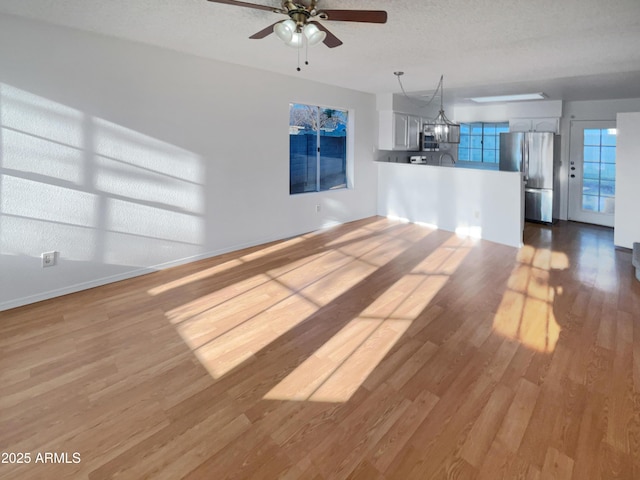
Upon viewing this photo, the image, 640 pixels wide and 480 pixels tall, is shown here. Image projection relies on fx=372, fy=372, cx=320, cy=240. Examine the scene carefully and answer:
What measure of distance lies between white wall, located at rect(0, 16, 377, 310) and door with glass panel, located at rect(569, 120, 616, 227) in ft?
17.7

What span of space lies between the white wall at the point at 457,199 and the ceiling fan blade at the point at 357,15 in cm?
383

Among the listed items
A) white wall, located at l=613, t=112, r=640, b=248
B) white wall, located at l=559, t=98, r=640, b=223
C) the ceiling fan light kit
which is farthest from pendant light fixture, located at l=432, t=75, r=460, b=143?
white wall, located at l=559, t=98, r=640, b=223

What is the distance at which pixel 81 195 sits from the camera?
3.67 meters

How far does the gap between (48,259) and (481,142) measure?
8.63 meters

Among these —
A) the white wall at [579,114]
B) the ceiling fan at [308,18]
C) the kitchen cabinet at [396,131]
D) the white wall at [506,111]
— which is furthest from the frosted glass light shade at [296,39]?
the white wall at [579,114]

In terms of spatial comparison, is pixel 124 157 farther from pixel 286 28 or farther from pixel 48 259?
pixel 286 28

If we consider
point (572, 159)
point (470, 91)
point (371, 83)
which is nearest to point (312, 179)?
point (371, 83)

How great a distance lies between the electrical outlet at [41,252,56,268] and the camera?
3.52 metres

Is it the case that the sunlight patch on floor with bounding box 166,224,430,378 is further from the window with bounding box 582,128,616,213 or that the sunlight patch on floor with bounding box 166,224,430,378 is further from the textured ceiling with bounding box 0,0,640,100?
the window with bounding box 582,128,616,213

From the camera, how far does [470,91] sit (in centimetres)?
647

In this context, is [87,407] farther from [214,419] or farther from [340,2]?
[340,2]

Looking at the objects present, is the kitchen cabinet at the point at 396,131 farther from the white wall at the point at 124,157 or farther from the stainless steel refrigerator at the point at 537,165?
the white wall at the point at 124,157

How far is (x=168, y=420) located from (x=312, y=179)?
4.81m

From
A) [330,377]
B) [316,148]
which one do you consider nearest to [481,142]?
[316,148]
